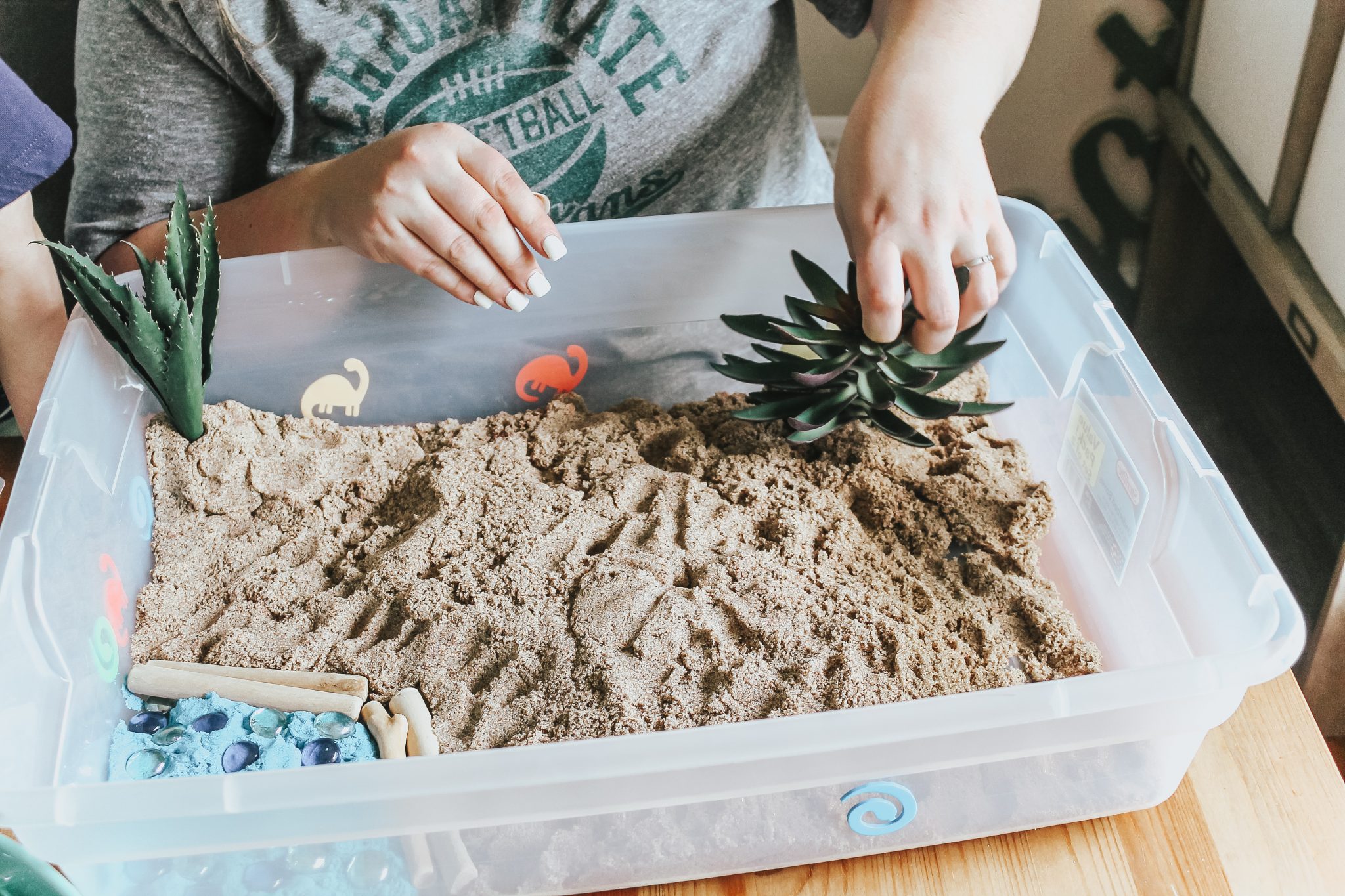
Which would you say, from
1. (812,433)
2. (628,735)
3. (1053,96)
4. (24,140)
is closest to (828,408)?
(812,433)

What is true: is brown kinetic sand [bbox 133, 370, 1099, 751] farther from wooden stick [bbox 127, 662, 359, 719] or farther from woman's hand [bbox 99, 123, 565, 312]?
woman's hand [bbox 99, 123, 565, 312]

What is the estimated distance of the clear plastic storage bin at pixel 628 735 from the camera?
52 cm

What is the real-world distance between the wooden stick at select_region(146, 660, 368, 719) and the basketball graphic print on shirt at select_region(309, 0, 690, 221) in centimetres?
48

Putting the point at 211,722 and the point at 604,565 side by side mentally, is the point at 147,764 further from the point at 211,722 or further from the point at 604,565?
the point at 604,565

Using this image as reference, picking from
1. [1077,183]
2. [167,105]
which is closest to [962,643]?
[167,105]

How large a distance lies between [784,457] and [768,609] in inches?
6.5

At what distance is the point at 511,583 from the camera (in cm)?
74

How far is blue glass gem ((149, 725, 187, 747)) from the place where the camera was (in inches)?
26.2

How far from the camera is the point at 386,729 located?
0.66m

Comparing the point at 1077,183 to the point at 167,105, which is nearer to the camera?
the point at 167,105

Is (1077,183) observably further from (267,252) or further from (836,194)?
(267,252)

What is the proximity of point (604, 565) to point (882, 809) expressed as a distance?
10.2 inches

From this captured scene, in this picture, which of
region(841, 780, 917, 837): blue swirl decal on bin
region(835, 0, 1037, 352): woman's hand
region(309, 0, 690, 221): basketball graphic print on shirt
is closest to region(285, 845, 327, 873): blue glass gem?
region(841, 780, 917, 837): blue swirl decal on bin

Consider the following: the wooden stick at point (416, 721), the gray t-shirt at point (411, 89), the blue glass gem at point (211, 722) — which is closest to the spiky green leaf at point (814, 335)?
the gray t-shirt at point (411, 89)
